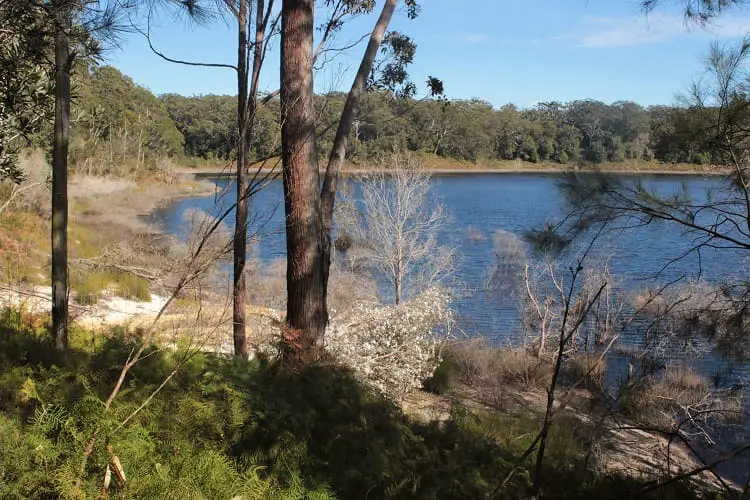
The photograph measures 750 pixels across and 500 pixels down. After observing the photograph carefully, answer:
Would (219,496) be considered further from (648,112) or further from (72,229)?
(72,229)

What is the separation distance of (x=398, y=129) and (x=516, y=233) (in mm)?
15583

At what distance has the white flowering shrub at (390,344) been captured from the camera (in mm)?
8438

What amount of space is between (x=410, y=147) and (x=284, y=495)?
70.3ft

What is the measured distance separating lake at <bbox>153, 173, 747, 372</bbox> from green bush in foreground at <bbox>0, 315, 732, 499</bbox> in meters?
1.09

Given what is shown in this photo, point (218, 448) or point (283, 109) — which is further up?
point (283, 109)

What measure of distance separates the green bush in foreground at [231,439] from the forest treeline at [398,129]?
1509 mm

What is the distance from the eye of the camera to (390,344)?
9695 millimetres

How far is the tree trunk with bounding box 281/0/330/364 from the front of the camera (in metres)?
4.68

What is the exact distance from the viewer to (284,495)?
258cm

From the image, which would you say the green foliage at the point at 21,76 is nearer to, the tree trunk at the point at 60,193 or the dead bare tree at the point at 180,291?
the tree trunk at the point at 60,193

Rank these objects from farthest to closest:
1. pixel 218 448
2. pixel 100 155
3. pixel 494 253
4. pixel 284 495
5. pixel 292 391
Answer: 1. pixel 100 155
2. pixel 494 253
3. pixel 292 391
4. pixel 218 448
5. pixel 284 495

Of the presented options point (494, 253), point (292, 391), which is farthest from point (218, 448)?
point (494, 253)

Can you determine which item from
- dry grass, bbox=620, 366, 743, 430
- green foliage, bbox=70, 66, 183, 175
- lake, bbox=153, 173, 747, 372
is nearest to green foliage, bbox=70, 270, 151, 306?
lake, bbox=153, 173, 747, 372

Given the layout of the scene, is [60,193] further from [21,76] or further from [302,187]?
[302,187]
